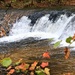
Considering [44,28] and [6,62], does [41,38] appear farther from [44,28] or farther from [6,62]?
[6,62]

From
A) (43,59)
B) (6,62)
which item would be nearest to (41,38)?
(43,59)

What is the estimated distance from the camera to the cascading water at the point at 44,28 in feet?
38.1

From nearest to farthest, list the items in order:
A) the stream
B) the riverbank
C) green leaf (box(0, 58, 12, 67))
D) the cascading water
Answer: green leaf (box(0, 58, 12, 67)) → the riverbank → the stream → the cascading water

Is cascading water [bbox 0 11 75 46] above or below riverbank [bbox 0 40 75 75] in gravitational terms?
below

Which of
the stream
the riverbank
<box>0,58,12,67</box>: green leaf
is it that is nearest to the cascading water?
the stream

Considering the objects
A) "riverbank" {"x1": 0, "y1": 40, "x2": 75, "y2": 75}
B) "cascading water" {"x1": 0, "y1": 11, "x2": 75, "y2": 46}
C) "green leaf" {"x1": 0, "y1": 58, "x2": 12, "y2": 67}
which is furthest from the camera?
"cascading water" {"x1": 0, "y1": 11, "x2": 75, "y2": 46}

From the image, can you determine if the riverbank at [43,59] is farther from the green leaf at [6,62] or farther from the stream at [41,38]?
the green leaf at [6,62]

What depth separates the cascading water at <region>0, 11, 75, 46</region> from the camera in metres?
11.6

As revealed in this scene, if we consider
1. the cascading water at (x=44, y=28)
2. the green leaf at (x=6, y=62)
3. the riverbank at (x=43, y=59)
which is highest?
the green leaf at (x=6, y=62)

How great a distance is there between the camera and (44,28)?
497 inches

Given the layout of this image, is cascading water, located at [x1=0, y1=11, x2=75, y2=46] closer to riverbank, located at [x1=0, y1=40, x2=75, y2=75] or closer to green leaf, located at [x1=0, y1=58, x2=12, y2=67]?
riverbank, located at [x1=0, y1=40, x2=75, y2=75]

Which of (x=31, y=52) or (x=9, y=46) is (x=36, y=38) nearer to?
(x=9, y=46)

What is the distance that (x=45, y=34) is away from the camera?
12.0 meters

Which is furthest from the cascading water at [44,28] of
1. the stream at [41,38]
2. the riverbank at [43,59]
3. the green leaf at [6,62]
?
the green leaf at [6,62]
